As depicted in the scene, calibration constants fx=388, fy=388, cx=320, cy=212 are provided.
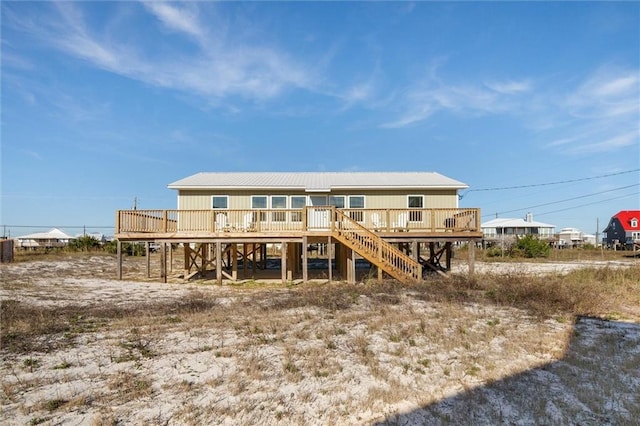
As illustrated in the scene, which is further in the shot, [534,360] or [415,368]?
[534,360]

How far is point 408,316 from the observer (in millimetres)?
8422

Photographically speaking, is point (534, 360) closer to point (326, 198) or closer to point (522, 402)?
point (522, 402)

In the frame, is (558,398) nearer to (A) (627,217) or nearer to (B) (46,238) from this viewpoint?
(B) (46,238)

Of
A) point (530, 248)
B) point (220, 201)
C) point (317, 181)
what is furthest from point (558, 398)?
point (530, 248)

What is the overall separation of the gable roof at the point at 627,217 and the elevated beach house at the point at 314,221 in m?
44.5

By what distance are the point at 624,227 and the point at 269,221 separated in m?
55.1

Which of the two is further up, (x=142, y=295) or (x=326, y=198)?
(x=326, y=198)

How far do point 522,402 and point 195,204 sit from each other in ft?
61.3

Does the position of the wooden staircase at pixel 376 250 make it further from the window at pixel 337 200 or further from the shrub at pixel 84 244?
the shrub at pixel 84 244

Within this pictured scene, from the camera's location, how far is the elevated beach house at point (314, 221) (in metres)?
14.5

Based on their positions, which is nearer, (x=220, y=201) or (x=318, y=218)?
(x=318, y=218)

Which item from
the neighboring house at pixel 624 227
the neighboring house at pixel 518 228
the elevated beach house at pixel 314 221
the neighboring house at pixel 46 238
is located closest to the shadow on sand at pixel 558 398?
the elevated beach house at pixel 314 221

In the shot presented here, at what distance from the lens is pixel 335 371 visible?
552 cm

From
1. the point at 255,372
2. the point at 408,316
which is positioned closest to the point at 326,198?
the point at 408,316
